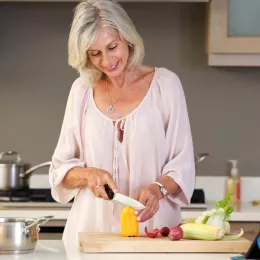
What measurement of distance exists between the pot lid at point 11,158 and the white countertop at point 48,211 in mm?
251

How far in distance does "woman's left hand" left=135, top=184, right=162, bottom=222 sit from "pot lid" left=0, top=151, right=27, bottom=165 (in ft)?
4.47

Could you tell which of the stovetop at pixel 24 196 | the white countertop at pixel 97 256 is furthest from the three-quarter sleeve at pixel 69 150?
the stovetop at pixel 24 196

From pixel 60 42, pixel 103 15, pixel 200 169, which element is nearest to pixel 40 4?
pixel 60 42

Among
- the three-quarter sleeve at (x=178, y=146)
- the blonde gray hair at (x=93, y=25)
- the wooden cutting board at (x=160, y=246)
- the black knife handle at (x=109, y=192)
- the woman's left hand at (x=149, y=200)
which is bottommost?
the wooden cutting board at (x=160, y=246)

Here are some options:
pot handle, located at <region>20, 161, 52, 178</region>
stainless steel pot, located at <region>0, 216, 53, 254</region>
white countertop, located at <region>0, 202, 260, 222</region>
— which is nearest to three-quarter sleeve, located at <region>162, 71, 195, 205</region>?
stainless steel pot, located at <region>0, 216, 53, 254</region>

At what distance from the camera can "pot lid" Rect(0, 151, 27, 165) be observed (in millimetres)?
3810

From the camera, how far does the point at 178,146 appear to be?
273 cm

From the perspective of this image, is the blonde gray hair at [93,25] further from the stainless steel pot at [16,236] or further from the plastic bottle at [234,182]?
the plastic bottle at [234,182]

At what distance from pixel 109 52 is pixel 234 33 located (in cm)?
123

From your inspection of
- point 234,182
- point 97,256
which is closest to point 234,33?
point 234,182

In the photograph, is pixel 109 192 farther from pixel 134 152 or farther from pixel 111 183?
pixel 134 152

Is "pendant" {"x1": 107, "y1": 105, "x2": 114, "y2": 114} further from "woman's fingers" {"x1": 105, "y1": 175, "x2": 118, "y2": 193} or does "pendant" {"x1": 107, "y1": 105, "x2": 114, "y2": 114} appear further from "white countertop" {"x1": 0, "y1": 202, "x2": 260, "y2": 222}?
"white countertop" {"x1": 0, "y1": 202, "x2": 260, "y2": 222}

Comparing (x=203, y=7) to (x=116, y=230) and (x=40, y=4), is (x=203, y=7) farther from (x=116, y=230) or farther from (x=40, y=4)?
(x=116, y=230)

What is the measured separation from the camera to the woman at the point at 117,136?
2.69m
